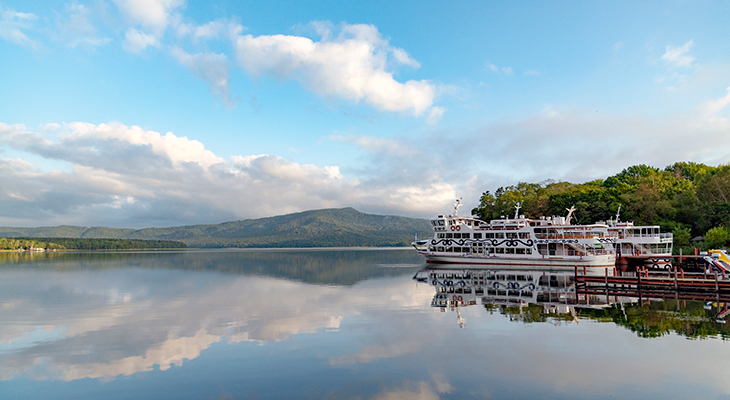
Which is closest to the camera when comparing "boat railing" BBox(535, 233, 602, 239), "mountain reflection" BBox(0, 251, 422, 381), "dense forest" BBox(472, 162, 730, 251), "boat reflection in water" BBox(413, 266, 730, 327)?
"mountain reflection" BBox(0, 251, 422, 381)

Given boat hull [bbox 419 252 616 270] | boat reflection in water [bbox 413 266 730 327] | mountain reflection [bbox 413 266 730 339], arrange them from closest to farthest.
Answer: mountain reflection [bbox 413 266 730 339] < boat reflection in water [bbox 413 266 730 327] < boat hull [bbox 419 252 616 270]

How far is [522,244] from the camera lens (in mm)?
60562

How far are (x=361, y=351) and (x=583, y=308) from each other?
697 inches

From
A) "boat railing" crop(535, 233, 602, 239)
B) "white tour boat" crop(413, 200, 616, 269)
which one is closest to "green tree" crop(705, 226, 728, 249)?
"white tour boat" crop(413, 200, 616, 269)

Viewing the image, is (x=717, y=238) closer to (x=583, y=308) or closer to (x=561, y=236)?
(x=561, y=236)

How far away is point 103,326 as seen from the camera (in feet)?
73.3

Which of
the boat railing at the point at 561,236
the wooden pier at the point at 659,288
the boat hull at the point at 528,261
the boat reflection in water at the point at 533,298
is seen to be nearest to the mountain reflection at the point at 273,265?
the boat hull at the point at 528,261

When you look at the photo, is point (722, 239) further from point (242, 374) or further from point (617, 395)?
point (242, 374)

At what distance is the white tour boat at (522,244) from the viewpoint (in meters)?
56.3

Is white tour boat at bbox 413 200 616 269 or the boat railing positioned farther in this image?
the boat railing

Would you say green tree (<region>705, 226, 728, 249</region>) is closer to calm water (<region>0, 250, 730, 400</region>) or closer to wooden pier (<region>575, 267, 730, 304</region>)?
wooden pier (<region>575, 267, 730, 304</region>)

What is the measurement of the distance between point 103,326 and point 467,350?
20523mm

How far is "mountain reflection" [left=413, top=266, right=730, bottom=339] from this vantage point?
2031cm

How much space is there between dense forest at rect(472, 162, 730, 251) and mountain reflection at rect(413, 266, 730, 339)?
37262 mm
